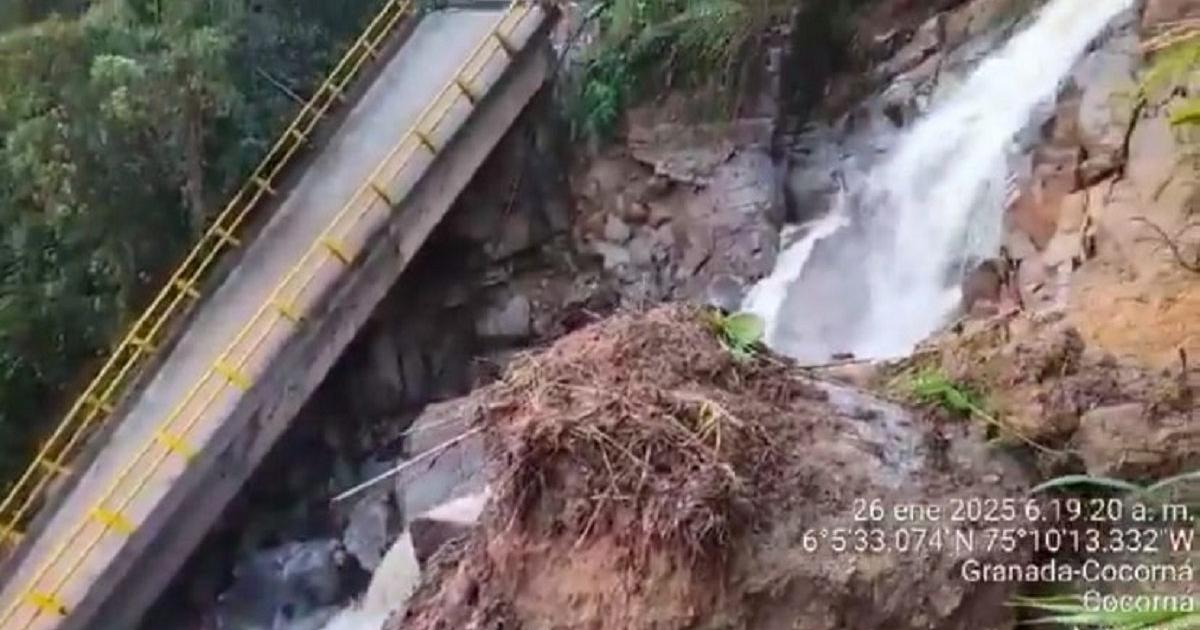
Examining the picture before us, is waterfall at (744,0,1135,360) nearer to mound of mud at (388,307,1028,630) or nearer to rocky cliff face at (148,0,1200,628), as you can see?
rocky cliff face at (148,0,1200,628)

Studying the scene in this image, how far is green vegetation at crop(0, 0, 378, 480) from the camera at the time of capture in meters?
8.01

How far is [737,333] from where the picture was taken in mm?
4242

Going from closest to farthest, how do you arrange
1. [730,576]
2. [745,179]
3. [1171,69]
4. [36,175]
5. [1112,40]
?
[1171,69] < [730,576] < [1112,40] < [36,175] < [745,179]

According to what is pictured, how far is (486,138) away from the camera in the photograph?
9.19m

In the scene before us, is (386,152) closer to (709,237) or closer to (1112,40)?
(709,237)

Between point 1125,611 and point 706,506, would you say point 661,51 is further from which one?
point 1125,611

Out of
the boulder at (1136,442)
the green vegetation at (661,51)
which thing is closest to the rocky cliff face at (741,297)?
the boulder at (1136,442)

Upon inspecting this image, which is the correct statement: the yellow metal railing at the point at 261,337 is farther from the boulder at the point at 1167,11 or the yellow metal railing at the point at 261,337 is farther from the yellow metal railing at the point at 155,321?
the boulder at the point at 1167,11

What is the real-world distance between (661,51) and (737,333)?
204 inches

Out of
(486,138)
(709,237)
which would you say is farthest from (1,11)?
(709,237)

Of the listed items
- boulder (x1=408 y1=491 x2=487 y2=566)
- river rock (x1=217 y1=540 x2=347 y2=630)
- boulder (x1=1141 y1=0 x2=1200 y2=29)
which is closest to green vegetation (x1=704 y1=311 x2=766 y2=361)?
boulder (x1=408 y1=491 x2=487 y2=566)

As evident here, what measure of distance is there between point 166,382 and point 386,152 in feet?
6.88

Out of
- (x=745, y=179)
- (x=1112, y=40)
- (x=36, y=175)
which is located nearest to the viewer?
(x=1112, y=40)

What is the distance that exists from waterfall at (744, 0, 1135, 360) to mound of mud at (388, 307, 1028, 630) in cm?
341
